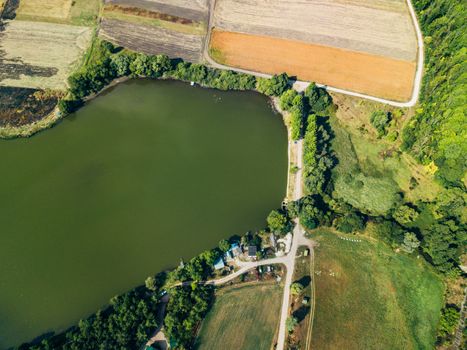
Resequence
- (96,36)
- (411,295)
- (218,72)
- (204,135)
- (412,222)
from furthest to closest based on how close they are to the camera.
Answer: (96,36), (218,72), (204,135), (412,222), (411,295)

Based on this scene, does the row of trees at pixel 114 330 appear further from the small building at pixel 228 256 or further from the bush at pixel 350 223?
the bush at pixel 350 223

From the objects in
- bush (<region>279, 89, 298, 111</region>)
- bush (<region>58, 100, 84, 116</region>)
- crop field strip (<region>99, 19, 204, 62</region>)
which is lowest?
bush (<region>58, 100, 84, 116</region>)

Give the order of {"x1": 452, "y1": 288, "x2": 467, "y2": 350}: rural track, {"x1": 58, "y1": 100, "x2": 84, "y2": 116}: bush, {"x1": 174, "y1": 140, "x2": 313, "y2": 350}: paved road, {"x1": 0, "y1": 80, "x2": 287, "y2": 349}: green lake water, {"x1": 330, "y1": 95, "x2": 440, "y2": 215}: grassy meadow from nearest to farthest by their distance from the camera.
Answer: {"x1": 452, "y1": 288, "x2": 467, "y2": 350}: rural track < {"x1": 174, "y1": 140, "x2": 313, "y2": 350}: paved road < {"x1": 0, "y1": 80, "x2": 287, "y2": 349}: green lake water < {"x1": 330, "y1": 95, "x2": 440, "y2": 215}: grassy meadow < {"x1": 58, "y1": 100, "x2": 84, "y2": 116}: bush

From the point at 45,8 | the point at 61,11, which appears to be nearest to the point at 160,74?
the point at 61,11

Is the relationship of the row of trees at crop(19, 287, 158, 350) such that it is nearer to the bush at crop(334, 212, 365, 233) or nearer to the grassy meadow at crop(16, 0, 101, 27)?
the bush at crop(334, 212, 365, 233)

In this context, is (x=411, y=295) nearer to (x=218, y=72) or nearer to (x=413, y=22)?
(x=218, y=72)

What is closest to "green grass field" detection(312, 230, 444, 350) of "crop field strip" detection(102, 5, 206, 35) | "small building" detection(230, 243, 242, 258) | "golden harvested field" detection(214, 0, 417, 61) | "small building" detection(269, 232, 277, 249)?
"small building" detection(269, 232, 277, 249)

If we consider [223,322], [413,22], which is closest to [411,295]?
[223,322]
